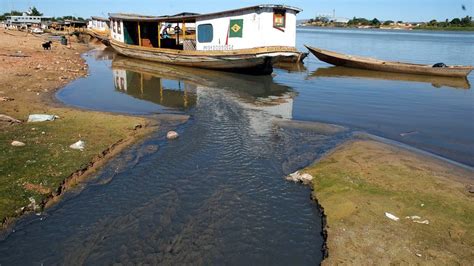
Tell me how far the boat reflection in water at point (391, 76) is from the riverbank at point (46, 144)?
52.9 feet

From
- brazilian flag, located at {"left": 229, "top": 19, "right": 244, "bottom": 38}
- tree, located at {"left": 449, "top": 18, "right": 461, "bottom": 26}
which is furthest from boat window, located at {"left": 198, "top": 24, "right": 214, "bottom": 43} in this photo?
tree, located at {"left": 449, "top": 18, "right": 461, "bottom": 26}

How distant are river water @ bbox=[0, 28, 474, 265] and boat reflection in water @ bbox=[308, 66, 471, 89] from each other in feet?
16.1

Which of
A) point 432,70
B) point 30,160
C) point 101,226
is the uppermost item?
point 432,70

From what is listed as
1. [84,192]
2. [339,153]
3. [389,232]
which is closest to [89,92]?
[84,192]

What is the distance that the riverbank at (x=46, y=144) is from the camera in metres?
6.43

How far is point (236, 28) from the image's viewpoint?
2141 centimetres

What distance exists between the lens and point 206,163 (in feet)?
27.8

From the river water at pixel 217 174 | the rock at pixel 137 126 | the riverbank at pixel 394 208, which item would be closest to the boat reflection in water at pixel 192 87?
the river water at pixel 217 174

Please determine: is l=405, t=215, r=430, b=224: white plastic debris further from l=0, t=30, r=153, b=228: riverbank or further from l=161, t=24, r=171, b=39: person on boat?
l=161, t=24, r=171, b=39: person on boat

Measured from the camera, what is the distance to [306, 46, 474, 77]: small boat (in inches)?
932

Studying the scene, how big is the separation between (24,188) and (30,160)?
3.91ft

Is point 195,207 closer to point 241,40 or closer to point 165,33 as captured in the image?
point 241,40

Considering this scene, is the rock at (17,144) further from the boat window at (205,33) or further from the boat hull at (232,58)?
the boat window at (205,33)

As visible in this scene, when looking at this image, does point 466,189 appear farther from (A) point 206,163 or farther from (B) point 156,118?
(B) point 156,118
